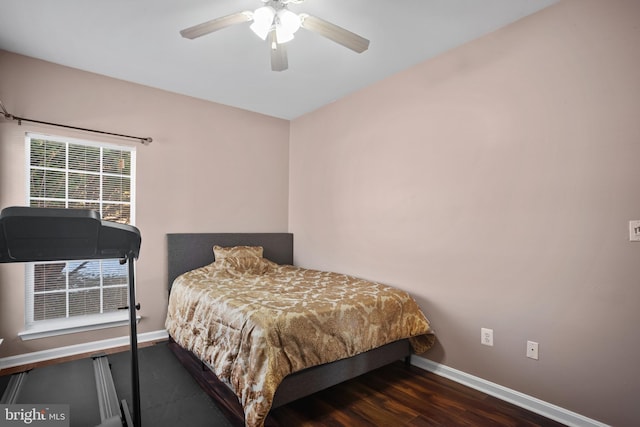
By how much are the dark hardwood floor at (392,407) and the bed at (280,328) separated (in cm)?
17

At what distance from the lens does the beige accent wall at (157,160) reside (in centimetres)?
289

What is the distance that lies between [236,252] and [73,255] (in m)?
2.35

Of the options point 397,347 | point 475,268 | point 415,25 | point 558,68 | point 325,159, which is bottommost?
point 397,347

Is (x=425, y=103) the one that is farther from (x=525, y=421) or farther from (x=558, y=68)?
(x=525, y=421)

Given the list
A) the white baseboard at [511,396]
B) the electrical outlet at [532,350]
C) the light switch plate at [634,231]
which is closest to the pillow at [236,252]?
the white baseboard at [511,396]

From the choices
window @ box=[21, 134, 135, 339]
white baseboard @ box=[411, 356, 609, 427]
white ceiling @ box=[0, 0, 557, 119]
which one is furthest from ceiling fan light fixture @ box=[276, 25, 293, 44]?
white baseboard @ box=[411, 356, 609, 427]

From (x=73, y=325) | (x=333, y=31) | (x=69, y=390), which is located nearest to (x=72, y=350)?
(x=73, y=325)

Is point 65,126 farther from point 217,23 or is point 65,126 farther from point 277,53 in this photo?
point 277,53

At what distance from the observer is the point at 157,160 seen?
3578 millimetres

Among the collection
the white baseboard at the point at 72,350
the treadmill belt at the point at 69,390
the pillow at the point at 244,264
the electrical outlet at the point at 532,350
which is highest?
the pillow at the point at 244,264

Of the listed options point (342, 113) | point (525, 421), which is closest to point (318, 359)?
point (525, 421)

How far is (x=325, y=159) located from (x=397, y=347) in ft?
7.37

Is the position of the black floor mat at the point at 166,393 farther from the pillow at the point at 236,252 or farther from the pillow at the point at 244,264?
the pillow at the point at 236,252

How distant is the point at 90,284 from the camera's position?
326cm
